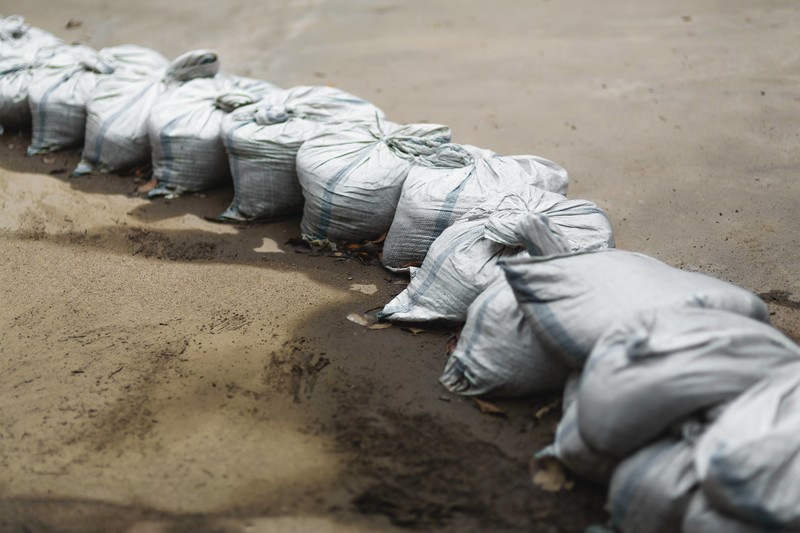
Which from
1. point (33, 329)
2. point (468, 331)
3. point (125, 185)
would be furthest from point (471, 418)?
point (125, 185)

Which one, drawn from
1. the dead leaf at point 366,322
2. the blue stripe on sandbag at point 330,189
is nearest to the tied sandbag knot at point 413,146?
the blue stripe on sandbag at point 330,189

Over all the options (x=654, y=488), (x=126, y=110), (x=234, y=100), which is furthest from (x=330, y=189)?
(x=654, y=488)

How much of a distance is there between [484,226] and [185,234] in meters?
1.78

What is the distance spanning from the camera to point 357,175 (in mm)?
3768

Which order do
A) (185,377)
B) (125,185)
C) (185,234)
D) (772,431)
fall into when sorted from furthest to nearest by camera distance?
1. (125,185)
2. (185,234)
3. (185,377)
4. (772,431)

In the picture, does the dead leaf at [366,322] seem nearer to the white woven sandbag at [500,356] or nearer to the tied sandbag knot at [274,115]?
the white woven sandbag at [500,356]

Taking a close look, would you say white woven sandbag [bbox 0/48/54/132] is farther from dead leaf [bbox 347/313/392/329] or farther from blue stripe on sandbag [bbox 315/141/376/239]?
dead leaf [bbox 347/313/392/329]

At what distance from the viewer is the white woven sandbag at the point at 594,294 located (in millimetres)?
2471

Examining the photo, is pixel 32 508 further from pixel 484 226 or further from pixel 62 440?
pixel 484 226

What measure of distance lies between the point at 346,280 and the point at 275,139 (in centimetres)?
86

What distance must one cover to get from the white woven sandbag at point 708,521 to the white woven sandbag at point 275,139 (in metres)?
2.59

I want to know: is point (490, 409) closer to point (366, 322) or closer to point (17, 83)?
point (366, 322)

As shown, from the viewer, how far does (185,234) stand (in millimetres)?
4281

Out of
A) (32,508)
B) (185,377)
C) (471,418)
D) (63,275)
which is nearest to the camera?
(32,508)
